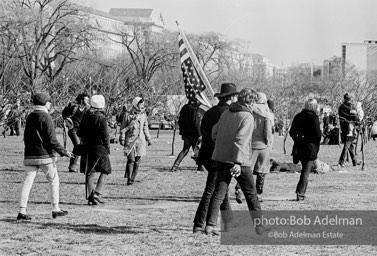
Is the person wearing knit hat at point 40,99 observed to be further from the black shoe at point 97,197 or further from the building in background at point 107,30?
the building in background at point 107,30

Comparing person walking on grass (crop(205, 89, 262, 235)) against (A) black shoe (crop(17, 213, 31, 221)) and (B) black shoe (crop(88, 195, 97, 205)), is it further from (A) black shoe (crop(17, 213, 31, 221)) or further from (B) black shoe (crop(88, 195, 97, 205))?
(B) black shoe (crop(88, 195, 97, 205))

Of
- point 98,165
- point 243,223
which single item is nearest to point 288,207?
point 243,223

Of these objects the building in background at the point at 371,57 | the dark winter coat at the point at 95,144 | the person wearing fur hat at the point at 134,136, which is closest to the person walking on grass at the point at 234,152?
the dark winter coat at the point at 95,144

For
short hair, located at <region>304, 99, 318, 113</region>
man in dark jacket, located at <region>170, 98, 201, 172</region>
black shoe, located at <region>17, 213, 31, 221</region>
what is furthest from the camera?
man in dark jacket, located at <region>170, 98, 201, 172</region>

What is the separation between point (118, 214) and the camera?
10.7 metres

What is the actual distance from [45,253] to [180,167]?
11465 millimetres

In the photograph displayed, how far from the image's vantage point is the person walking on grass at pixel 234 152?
28.3ft

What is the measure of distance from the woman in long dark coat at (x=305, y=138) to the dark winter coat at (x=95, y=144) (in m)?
2.77

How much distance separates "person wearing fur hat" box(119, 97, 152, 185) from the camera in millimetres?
14227


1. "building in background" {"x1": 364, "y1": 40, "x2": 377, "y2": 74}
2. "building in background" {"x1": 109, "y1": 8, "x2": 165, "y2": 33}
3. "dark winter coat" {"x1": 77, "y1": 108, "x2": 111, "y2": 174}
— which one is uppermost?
"building in background" {"x1": 109, "y1": 8, "x2": 165, "y2": 33}

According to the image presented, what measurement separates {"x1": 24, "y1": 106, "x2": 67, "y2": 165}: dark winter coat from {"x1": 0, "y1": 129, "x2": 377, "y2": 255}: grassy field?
0.77m

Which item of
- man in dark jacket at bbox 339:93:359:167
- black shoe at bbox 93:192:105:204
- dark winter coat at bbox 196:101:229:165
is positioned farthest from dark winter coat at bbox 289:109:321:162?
man in dark jacket at bbox 339:93:359:167

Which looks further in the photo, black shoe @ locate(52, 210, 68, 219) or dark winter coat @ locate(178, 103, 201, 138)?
dark winter coat @ locate(178, 103, 201, 138)

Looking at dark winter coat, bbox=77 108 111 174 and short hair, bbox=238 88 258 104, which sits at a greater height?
short hair, bbox=238 88 258 104
